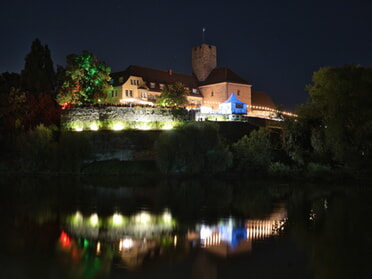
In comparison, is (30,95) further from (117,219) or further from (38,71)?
(117,219)

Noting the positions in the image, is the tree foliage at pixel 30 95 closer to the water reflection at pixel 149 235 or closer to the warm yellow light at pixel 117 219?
the warm yellow light at pixel 117 219

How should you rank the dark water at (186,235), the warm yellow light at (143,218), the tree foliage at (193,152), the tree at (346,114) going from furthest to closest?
the tree foliage at (193,152) → the tree at (346,114) → the warm yellow light at (143,218) → the dark water at (186,235)

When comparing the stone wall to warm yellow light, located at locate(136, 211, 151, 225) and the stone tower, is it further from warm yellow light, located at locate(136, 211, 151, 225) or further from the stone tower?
warm yellow light, located at locate(136, 211, 151, 225)

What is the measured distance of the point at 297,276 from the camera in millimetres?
9195

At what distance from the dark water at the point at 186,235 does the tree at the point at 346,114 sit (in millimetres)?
6451

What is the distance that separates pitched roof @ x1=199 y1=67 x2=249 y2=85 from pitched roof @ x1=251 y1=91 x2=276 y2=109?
520 cm

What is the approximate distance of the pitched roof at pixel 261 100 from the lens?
2616 inches

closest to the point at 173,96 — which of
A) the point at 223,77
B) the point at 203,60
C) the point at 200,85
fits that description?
the point at 223,77

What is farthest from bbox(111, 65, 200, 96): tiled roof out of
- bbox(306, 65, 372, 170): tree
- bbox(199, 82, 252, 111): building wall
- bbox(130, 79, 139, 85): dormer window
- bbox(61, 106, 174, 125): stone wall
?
bbox(306, 65, 372, 170): tree

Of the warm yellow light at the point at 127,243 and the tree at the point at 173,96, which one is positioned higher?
the tree at the point at 173,96

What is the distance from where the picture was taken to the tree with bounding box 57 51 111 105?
44.9 metres

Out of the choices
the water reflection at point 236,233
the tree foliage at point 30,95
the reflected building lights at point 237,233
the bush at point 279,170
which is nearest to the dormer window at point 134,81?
the tree foliage at point 30,95

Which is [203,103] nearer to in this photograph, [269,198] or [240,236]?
[269,198]

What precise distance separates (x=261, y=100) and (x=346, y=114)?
3733 cm
